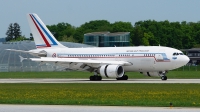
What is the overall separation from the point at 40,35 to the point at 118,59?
40.9 ft

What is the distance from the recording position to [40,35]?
81.6 metres

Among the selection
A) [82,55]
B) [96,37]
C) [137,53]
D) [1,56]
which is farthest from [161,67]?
[96,37]

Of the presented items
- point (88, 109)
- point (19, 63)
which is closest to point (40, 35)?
point (88, 109)

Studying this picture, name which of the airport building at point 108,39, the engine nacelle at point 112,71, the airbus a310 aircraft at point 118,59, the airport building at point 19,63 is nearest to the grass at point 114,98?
the engine nacelle at point 112,71

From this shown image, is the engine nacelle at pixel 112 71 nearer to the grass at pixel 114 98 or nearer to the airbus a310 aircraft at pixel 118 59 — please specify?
the airbus a310 aircraft at pixel 118 59

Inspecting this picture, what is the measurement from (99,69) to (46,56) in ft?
30.9

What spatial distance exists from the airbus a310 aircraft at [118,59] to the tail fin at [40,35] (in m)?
0.60

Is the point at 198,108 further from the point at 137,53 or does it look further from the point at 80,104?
the point at 137,53

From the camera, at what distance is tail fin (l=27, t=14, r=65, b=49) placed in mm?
81312

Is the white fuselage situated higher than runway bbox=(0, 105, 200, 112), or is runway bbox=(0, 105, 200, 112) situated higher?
the white fuselage

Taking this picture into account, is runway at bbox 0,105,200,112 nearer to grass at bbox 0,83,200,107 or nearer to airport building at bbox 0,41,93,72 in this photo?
grass at bbox 0,83,200,107

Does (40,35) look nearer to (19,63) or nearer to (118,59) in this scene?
(118,59)

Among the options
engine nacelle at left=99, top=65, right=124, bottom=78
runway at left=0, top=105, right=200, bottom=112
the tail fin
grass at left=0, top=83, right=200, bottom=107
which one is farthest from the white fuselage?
runway at left=0, top=105, right=200, bottom=112

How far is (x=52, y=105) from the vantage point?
118 feet
